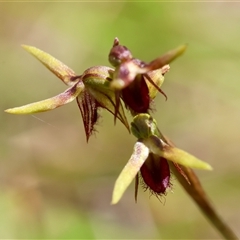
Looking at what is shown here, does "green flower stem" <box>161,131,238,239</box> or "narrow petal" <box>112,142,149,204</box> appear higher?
"narrow petal" <box>112,142,149,204</box>

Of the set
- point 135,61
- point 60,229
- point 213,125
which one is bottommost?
point 60,229

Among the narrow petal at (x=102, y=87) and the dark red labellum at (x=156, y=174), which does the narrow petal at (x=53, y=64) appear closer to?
the narrow petal at (x=102, y=87)

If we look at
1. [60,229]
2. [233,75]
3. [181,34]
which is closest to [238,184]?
[233,75]

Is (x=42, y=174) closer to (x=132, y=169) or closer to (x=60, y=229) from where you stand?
(x=60, y=229)

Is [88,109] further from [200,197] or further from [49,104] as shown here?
[200,197]

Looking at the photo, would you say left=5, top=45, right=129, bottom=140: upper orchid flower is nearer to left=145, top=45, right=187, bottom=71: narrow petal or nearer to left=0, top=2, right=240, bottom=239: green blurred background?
left=145, top=45, right=187, bottom=71: narrow petal

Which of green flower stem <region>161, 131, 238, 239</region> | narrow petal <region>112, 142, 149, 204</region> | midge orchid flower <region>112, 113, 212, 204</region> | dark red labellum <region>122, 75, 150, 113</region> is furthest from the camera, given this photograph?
green flower stem <region>161, 131, 238, 239</region>

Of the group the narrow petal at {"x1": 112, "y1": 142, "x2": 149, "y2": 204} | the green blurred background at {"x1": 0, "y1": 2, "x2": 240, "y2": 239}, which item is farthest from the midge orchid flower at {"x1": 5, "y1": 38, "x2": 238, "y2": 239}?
the green blurred background at {"x1": 0, "y1": 2, "x2": 240, "y2": 239}

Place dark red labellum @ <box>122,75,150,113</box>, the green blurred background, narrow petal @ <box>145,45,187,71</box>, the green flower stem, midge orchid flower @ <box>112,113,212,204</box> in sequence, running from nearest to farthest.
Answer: narrow petal @ <box>145,45,187,71</box> < dark red labellum @ <box>122,75,150,113</box> < midge orchid flower @ <box>112,113,212,204</box> < the green flower stem < the green blurred background

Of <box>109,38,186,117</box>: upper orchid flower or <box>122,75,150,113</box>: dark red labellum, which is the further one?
<box>122,75,150,113</box>: dark red labellum
